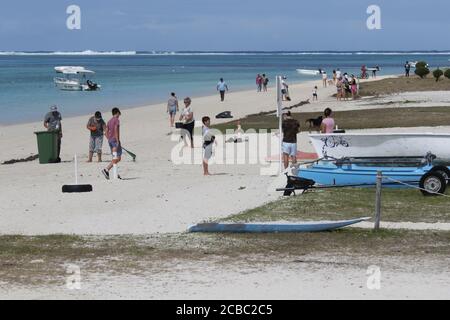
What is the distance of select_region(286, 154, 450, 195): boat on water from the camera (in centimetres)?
1720

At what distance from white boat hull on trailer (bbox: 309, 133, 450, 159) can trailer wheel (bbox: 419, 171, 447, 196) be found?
1.07m

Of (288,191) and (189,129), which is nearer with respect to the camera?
(288,191)

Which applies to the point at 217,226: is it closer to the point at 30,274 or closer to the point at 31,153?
the point at 30,274

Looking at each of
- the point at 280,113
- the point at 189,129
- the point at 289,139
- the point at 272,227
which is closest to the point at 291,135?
the point at 289,139

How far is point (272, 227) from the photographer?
1314 cm

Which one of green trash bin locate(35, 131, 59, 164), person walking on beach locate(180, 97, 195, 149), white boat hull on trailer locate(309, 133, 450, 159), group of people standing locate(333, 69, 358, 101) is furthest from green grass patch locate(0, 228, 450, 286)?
group of people standing locate(333, 69, 358, 101)

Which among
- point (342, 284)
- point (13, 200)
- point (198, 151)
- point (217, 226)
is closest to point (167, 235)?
point (217, 226)

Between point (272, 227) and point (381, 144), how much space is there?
5.57 m

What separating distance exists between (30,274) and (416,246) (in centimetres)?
484

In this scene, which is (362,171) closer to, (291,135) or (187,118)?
(291,135)

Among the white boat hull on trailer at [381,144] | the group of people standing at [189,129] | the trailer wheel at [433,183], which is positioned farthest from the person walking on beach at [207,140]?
the trailer wheel at [433,183]

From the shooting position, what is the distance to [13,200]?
1745 centimetres

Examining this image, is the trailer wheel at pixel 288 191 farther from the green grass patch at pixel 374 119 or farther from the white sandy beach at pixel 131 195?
the green grass patch at pixel 374 119
